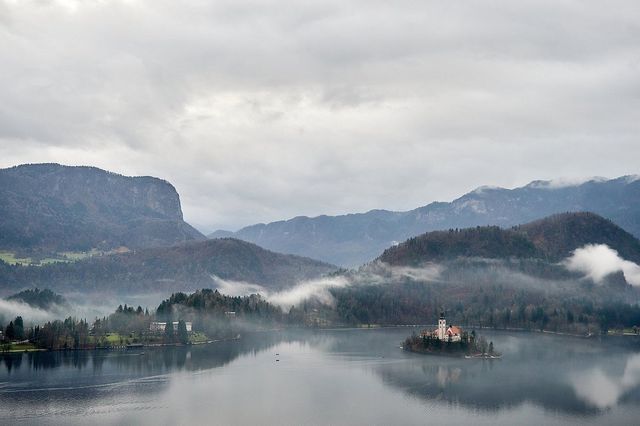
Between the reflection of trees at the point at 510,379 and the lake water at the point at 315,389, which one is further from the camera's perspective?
the reflection of trees at the point at 510,379

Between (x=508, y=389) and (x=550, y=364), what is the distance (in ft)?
145

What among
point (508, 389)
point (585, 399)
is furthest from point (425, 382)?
point (585, 399)

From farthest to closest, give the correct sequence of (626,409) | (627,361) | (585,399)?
(627,361), (585,399), (626,409)

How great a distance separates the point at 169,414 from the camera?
118 meters

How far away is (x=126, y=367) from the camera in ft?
559

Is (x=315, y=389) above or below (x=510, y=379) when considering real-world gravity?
below

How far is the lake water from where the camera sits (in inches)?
4651

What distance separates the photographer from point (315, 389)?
478ft

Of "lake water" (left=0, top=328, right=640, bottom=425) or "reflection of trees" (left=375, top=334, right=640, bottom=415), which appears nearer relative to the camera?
"lake water" (left=0, top=328, right=640, bottom=425)

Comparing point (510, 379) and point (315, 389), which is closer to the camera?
point (315, 389)

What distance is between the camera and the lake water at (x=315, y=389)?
118125 mm

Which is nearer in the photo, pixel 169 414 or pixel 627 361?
pixel 169 414

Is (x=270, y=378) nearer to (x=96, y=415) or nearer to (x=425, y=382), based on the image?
(x=425, y=382)

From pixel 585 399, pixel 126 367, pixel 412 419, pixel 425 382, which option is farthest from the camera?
pixel 126 367
